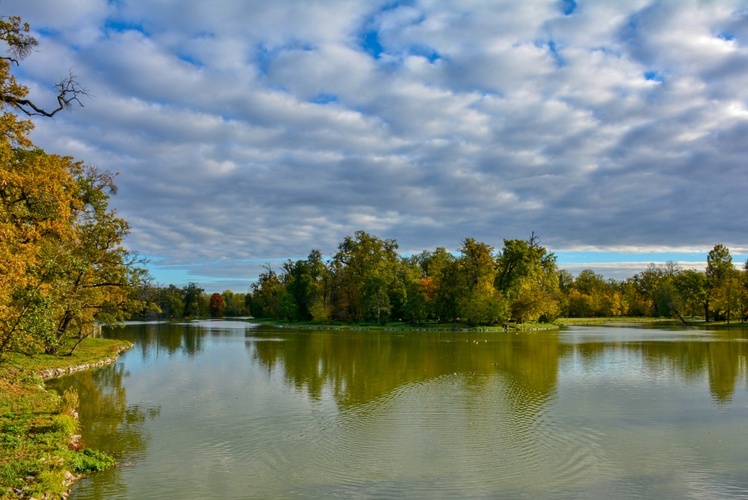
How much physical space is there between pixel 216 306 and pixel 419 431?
168 metres

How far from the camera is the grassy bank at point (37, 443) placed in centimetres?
977

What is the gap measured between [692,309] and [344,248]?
211 ft

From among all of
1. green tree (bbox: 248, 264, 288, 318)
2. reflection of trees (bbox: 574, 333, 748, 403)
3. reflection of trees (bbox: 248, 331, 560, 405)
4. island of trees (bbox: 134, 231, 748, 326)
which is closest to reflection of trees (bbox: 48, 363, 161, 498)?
reflection of trees (bbox: 248, 331, 560, 405)

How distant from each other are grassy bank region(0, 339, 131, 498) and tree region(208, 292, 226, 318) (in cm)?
15783

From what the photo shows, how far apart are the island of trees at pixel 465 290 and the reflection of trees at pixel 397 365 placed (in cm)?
2948

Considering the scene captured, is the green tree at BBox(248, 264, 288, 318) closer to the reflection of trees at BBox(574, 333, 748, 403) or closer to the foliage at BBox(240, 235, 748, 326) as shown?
the foliage at BBox(240, 235, 748, 326)

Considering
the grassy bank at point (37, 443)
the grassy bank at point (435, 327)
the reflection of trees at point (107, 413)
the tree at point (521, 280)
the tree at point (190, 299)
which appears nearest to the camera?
the grassy bank at point (37, 443)

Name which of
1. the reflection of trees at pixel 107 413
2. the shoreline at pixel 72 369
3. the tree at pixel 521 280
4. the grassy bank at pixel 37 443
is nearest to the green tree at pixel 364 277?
the tree at pixel 521 280

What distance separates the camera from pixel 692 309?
98125mm

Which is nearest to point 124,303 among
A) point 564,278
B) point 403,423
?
point 403,423

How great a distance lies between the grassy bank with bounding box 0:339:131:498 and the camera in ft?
32.1

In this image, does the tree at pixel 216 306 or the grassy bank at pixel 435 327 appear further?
the tree at pixel 216 306

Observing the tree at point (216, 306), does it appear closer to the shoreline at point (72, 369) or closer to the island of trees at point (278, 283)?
the island of trees at point (278, 283)

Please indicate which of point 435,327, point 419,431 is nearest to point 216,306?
point 435,327
